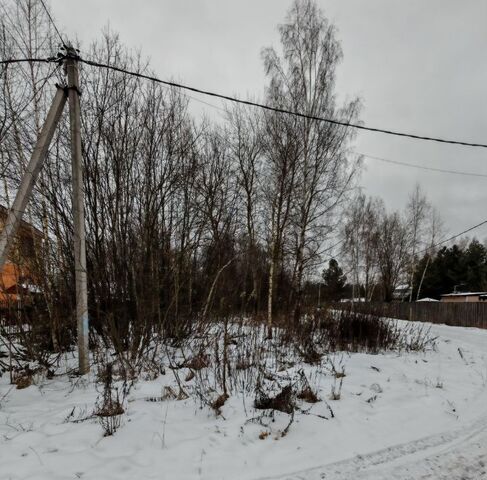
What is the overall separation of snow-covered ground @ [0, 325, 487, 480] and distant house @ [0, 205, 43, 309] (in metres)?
1.28

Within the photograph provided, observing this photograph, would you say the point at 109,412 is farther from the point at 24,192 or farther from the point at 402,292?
the point at 402,292

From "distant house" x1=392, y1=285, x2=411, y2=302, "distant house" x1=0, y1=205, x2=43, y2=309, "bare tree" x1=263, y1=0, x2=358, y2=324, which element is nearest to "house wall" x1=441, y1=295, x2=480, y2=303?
"distant house" x1=392, y1=285, x2=411, y2=302

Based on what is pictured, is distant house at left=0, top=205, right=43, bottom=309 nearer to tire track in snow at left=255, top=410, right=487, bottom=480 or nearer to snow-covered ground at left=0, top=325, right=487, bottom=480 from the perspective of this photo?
snow-covered ground at left=0, top=325, right=487, bottom=480

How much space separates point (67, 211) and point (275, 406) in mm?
5181

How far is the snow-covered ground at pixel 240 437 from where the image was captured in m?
2.83

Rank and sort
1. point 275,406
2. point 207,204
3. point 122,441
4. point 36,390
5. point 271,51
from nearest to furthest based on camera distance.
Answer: point 122,441 < point 275,406 < point 36,390 < point 207,204 < point 271,51

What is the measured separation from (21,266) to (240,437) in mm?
4578

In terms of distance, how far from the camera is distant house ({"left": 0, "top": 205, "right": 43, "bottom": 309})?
5.41 m

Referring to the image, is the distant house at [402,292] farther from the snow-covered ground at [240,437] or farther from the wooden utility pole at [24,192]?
the wooden utility pole at [24,192]

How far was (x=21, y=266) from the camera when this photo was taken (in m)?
5.75

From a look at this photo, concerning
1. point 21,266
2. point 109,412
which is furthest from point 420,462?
point 21,266

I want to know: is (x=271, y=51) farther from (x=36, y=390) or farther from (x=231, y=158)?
(x=36, y=390)

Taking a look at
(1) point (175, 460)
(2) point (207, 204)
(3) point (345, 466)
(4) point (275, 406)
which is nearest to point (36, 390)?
(1) point (175, 460)

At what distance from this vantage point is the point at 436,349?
8453 millimetres
